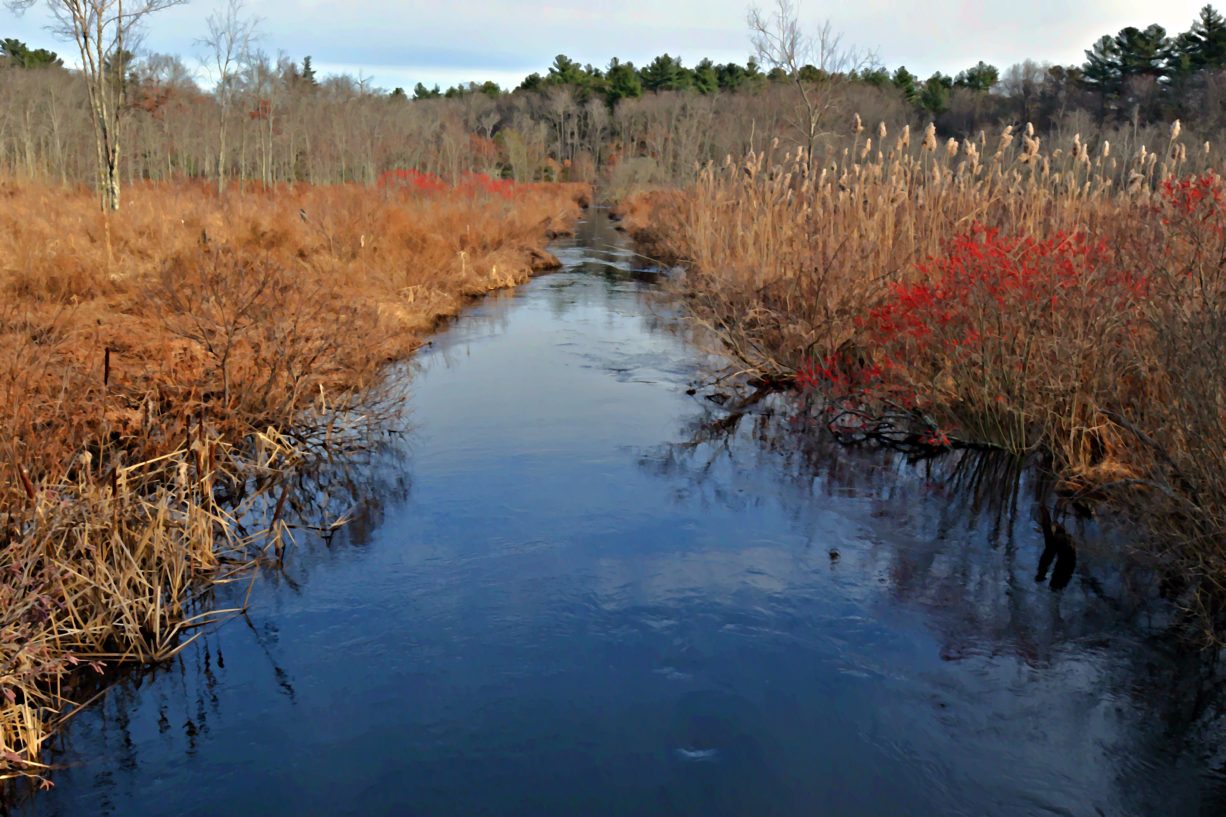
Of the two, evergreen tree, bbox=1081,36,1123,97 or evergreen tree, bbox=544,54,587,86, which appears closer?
evergreen tree, bbox=1081,36,1123,97

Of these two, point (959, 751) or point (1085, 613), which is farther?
point (1085, 613)

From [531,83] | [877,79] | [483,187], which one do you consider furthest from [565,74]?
[483,187]

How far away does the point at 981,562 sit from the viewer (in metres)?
6.25

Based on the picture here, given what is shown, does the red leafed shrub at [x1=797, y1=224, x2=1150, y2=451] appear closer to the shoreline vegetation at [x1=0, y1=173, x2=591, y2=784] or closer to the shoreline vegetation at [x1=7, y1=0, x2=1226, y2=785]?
the shoreline vegetation at [x1=7, y1=0, x2=1226, y2=785]

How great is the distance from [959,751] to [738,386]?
6.92 m

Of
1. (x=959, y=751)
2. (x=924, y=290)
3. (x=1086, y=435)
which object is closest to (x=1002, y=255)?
(x=924, y=290)

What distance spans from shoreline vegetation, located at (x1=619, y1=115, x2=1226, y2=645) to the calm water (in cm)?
61

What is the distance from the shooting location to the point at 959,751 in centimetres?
427

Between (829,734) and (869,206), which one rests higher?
(869,206)

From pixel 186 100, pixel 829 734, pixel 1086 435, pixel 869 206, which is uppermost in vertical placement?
pixel 186 100

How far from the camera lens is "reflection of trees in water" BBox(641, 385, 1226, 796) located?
4805 millimetres

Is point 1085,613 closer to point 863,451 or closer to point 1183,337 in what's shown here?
point 1183,337

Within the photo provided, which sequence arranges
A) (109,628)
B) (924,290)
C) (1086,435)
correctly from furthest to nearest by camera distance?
1. (924,290)
2. (1086,435)
3. (109,628)

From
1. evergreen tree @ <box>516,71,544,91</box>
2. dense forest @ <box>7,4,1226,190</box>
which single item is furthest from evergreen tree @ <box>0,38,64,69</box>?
evergreen tree @ <box>516,71,544,91</box>
